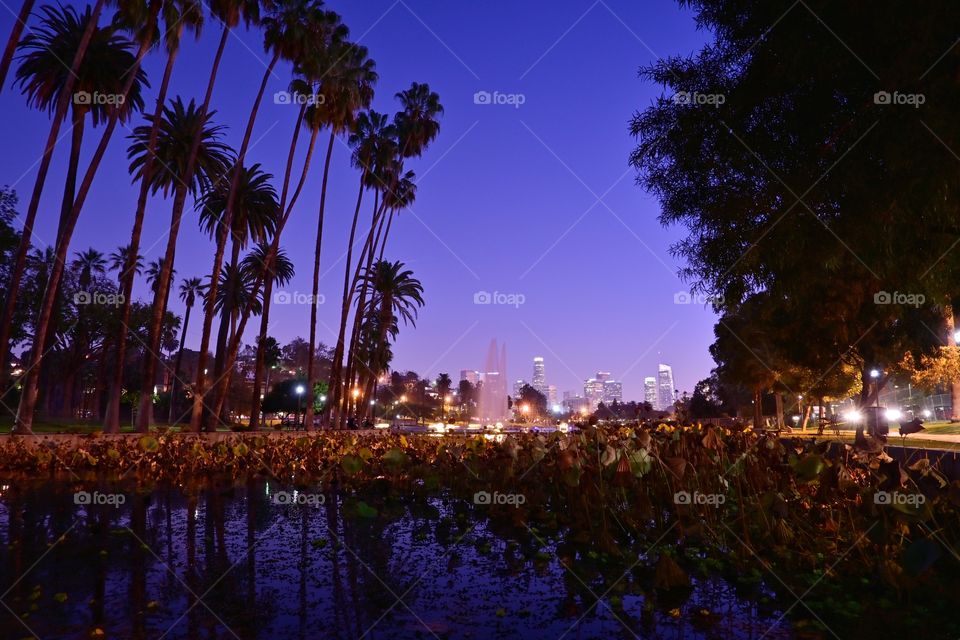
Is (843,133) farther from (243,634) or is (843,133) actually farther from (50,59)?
(50,59)

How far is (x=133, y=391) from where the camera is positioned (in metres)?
67.4

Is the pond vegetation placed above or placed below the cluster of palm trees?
below

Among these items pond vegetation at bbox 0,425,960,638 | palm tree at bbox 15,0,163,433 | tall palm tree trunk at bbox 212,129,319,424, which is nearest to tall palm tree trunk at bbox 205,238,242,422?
tall palm tree trunk at bbox 212,129,319,424

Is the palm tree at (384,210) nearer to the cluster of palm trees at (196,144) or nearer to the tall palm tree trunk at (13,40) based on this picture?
the cluster of palm trees at (196,144)

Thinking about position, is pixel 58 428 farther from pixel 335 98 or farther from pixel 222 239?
pixel 335 98

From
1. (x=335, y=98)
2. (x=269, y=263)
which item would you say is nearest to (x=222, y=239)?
(x=269, y=263)

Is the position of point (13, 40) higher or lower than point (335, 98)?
lower

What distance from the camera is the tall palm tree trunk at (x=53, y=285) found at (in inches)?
772

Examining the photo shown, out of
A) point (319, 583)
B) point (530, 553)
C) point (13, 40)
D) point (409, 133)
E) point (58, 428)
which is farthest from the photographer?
point (409, 133)

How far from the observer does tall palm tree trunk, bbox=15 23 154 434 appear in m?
19.6

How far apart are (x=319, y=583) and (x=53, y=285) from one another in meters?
21.0

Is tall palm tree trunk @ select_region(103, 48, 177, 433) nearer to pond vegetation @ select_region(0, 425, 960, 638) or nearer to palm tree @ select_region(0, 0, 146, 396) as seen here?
palm tree @ select_region(0, 0, 146, 396)

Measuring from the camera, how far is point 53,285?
2077cm

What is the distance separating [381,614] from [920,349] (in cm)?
3525
